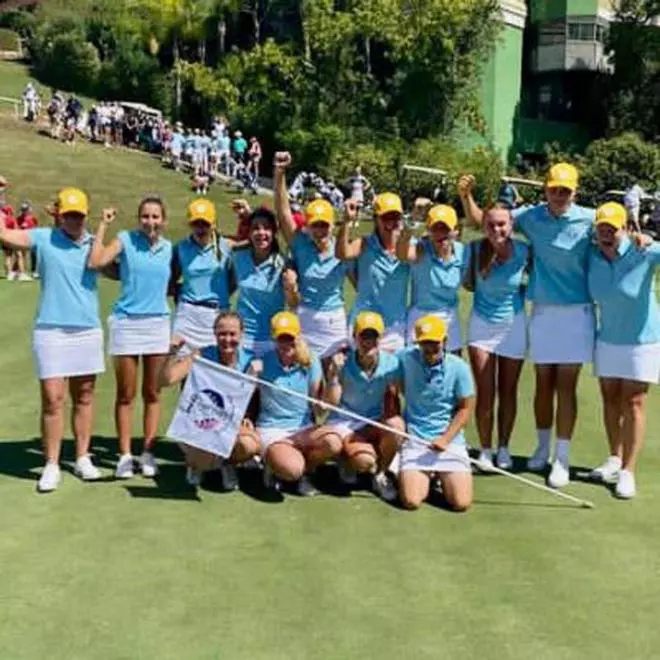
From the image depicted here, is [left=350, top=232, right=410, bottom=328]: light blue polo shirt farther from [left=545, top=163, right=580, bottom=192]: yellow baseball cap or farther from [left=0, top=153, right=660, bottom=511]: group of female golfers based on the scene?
[left=545, top=163, right=580, bottom=192]: yellow baseball cap

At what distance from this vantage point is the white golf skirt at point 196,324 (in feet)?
27.6

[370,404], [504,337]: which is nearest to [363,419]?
[370,404]

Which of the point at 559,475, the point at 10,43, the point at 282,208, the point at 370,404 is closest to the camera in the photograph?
the point at 370,404

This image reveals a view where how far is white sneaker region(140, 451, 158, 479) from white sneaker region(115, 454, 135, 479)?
0.08 m

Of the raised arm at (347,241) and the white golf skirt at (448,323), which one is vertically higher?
the raised arm at (347,241)

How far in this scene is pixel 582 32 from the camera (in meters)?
48.6

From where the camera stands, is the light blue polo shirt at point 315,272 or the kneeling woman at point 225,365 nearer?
the kneeling woman at point 225,365

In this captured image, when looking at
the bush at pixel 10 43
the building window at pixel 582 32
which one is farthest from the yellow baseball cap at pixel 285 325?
the bush at pixel 10 43

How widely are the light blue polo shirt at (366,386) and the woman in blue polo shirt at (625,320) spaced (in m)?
1.44

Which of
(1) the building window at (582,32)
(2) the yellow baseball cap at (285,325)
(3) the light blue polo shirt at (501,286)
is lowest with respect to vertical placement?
(2) the yellow baseball cap at (285,325)

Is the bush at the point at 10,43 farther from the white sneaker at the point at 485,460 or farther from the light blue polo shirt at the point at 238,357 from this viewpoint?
the white sneaker at the point at 485,460

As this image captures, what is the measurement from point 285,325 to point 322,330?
0.62 m

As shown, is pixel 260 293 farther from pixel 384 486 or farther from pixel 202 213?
pixel 384 486

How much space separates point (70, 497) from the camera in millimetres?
7820
